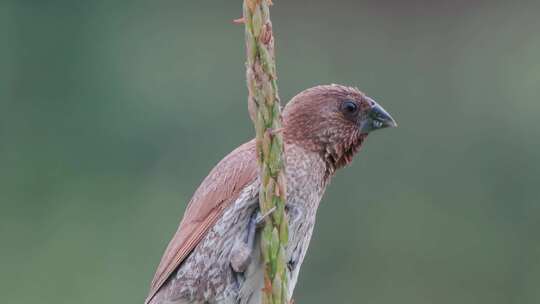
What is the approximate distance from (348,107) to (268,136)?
196cm

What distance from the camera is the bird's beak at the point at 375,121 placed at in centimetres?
570

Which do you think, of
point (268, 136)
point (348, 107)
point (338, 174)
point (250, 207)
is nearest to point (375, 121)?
point (348, 107)

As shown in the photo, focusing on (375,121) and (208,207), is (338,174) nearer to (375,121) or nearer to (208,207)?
(375,121)

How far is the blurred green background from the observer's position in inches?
466

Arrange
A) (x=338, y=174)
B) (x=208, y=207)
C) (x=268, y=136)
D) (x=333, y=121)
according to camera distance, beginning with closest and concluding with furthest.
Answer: (x=268, y=136)
(x=208, y=207)
(x=333, y=121)
(x=338, y=174)

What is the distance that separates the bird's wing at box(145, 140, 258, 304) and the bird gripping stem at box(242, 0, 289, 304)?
146cm

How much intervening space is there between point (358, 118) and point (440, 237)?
277 inches

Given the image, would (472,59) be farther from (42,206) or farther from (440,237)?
(42,206)

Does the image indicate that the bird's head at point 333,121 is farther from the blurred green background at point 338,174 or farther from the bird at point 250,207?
the blurred green background at point 338,174

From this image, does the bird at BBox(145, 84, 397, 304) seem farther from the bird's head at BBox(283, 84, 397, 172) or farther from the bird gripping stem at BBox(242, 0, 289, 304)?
the bird gripping stem at BBox(242, 0, 289, 304)

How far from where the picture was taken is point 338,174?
11.3 meters

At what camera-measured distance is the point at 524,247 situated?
12609mm

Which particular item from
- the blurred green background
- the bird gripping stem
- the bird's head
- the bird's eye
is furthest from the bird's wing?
the blurred green background

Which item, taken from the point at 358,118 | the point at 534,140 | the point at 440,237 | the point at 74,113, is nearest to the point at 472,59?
the point at 534,140
